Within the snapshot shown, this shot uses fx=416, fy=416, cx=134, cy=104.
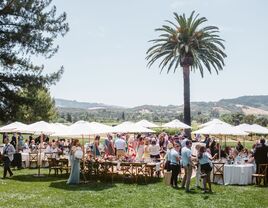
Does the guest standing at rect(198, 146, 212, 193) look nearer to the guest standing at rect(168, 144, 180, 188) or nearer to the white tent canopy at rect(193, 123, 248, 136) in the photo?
the guest standing at rect(168, 144, 180, 188)

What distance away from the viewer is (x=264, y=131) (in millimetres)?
26406

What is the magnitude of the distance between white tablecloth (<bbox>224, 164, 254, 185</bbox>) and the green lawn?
786 millimetres

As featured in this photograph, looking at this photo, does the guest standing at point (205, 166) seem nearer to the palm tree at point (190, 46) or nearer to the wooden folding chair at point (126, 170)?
the wooden folding chair at point (126, 170)

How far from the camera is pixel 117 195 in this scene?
616 inches

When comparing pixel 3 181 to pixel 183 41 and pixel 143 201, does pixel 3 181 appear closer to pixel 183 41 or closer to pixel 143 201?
pixel 143 201

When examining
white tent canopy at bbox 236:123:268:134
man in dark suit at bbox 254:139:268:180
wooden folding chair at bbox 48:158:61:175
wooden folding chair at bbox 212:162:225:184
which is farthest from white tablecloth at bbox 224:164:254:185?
wooden folding chair at bbox 48:158:61:175

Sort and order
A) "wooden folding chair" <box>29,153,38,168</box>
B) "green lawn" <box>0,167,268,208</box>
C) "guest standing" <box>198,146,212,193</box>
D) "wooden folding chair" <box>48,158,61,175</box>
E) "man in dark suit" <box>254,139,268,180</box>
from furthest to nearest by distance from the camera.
Result: 1. "wooden folding chair" <box>29,153,38,168</box>
2. "wooden folding chair" <box>48,158,61,175</box>
3. "man in dark suit" <box>254,139,268,180</box>
4. "guest standing" <box>198,146,212,193</box>
5. "green lawn" <box>0,167,268,208</box>

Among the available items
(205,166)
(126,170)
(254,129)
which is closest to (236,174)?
(205,166)

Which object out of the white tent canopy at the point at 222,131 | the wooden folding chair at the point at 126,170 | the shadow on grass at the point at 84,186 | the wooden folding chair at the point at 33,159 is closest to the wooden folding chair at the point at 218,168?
the white tent canopy at the point at 222,131

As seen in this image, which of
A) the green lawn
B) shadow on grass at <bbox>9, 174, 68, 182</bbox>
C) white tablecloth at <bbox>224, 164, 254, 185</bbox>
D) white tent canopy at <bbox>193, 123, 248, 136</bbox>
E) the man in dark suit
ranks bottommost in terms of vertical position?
the green lawn

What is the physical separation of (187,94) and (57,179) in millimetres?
26374

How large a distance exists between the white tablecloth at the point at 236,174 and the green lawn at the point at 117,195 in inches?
30.9

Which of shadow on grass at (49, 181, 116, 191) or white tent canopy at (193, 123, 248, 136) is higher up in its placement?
white tent canopy at (193, 123, 248, 136)

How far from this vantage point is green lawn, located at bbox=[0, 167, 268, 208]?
555 inches
